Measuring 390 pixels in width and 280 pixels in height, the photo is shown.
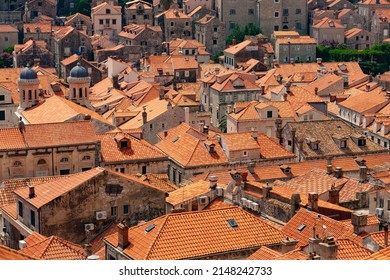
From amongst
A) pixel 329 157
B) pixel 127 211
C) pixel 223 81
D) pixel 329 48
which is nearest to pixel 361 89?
pixel 223 81

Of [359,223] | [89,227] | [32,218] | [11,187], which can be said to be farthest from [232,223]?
[11,187]

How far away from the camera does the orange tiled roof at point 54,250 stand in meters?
31.4

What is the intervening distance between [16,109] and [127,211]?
3533 centimetres

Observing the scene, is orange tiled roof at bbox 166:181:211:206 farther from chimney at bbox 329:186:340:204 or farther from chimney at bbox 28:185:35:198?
chimney at bbox 28:185:35:198

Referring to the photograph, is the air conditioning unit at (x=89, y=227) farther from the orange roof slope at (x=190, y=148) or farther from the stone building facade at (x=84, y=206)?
the orange roof slope at (x=190, y=148)

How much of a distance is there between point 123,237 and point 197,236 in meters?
2.41

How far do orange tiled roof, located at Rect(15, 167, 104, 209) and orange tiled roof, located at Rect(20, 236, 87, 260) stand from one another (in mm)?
6531

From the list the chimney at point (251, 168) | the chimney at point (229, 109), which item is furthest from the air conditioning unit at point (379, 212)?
the chimney at point (229, 109)

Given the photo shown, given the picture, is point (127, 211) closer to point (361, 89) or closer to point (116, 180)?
point (116, 180)

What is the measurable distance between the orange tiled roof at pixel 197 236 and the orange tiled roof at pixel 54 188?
19.4 ft

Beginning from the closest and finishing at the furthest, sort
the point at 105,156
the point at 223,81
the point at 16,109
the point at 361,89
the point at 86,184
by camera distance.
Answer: the point at 86,184, the point at 105,156, the point at 16,109, the point at 223,81, the point at 361,89

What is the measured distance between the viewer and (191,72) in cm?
10550

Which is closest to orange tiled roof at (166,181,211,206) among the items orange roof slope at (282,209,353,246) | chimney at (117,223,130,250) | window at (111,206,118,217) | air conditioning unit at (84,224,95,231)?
window at (111,206,118,217)

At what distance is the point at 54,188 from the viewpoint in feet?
133
